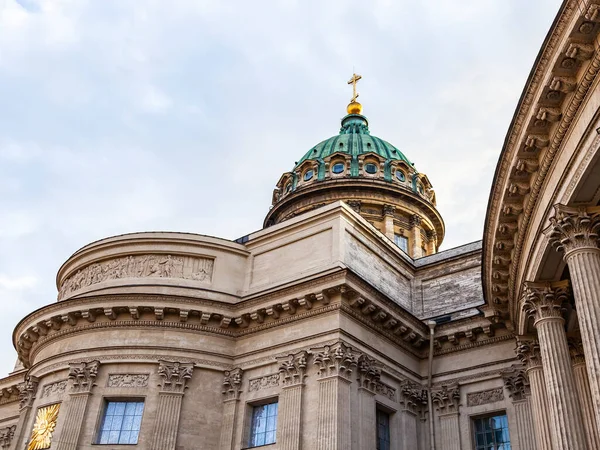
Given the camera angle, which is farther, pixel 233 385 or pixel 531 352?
pixel 233 385

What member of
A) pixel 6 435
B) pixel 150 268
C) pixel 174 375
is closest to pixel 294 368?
pixel 174 375

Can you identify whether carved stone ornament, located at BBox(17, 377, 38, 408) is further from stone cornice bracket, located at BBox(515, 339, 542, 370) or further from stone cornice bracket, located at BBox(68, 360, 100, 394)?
stone cornice bracket, located at BBox(515, 339, 542, 370)

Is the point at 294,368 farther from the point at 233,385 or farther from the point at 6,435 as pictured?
the point at 6,435

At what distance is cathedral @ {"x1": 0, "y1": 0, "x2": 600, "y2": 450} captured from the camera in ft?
56.6

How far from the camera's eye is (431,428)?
22.0m

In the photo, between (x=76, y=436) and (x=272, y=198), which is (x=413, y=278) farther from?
(x=272, y=198)

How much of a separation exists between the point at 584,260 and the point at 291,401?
1019 cm

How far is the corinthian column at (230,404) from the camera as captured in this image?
2064 cm

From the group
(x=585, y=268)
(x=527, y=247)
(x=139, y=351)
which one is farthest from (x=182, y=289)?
(x=585, y=268)

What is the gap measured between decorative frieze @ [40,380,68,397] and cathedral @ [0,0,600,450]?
70 mm

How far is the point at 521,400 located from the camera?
821 inches

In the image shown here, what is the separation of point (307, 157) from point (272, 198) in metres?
3.80

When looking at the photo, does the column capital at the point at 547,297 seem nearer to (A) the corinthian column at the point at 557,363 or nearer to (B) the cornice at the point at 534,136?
(A) the corinthian column at the point at 557,363

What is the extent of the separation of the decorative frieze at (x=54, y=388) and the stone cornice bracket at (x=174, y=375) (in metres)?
3.33
